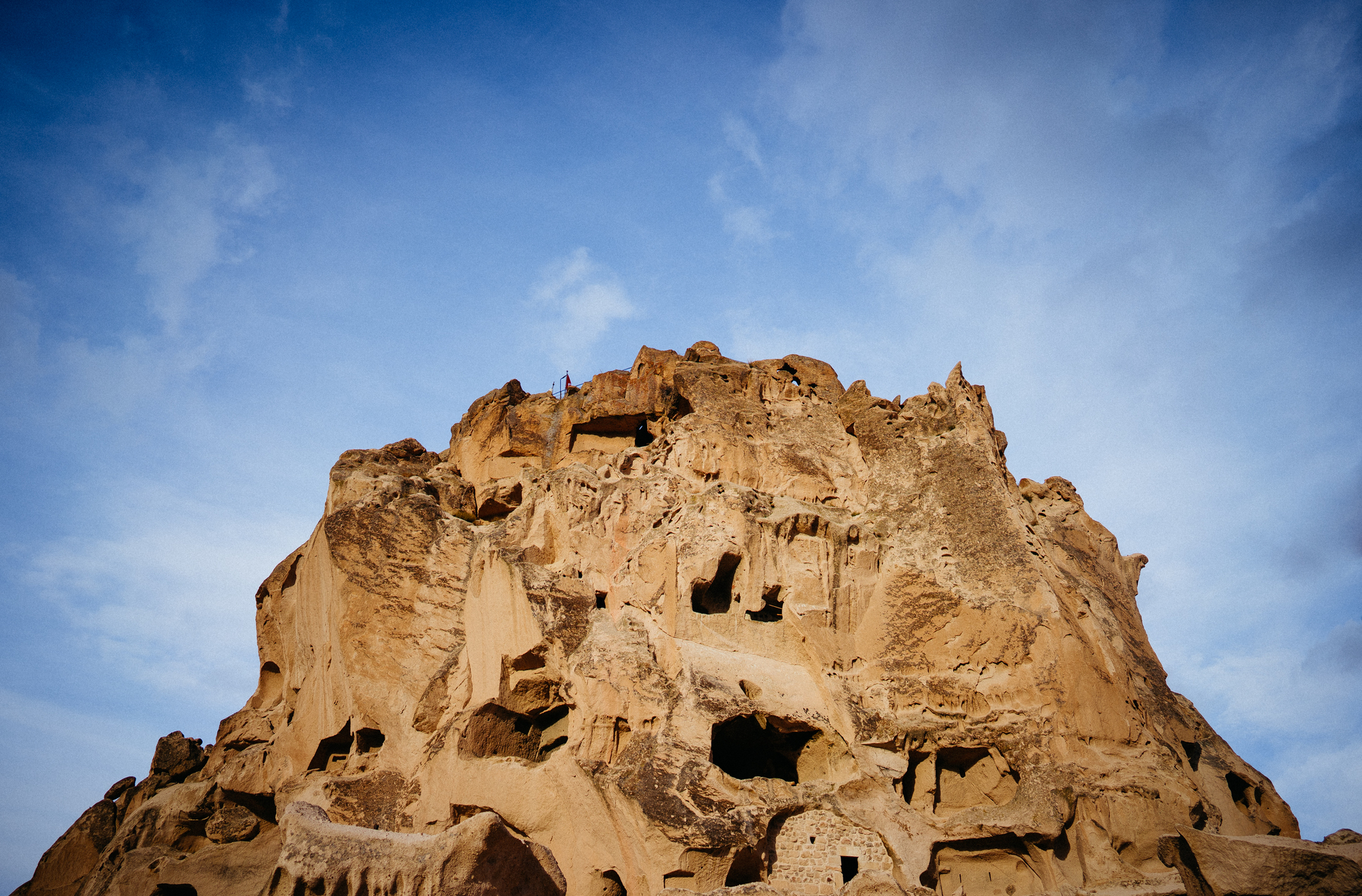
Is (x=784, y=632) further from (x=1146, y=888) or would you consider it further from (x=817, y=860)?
(x=1146, y=888)

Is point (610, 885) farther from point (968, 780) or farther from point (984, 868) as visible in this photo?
point (968, 780)

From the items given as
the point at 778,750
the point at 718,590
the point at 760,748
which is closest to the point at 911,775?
the point at 778,750

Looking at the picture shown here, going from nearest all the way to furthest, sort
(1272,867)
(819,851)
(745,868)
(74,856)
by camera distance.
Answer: (1272,867) < (745,868) < (819,851) < (74,856)

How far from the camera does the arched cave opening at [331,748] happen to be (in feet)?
65.6

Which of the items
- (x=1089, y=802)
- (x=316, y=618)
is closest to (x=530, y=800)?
(x=316, y=618)

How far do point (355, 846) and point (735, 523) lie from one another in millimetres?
10874

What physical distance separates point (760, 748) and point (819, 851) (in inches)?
102

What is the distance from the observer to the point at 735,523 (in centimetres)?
2036

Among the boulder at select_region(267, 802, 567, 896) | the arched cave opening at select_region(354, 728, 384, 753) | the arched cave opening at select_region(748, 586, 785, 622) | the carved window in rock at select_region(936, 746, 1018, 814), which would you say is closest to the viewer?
the boulder at select_region(267, 802, 567, 896)

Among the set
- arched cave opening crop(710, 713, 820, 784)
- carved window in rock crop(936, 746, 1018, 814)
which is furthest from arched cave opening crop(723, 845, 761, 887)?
carved window in rock crop(936, 746, 1018, 814)

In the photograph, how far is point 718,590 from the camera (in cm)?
2027

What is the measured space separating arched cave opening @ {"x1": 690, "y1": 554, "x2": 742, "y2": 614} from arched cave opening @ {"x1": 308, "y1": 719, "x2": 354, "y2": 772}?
24.7 feet

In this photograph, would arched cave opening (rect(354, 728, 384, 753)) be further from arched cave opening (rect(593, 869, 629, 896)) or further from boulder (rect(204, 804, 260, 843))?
arched cave opening (rect(593, 869, 629, 896))

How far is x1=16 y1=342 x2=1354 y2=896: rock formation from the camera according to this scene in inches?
640
